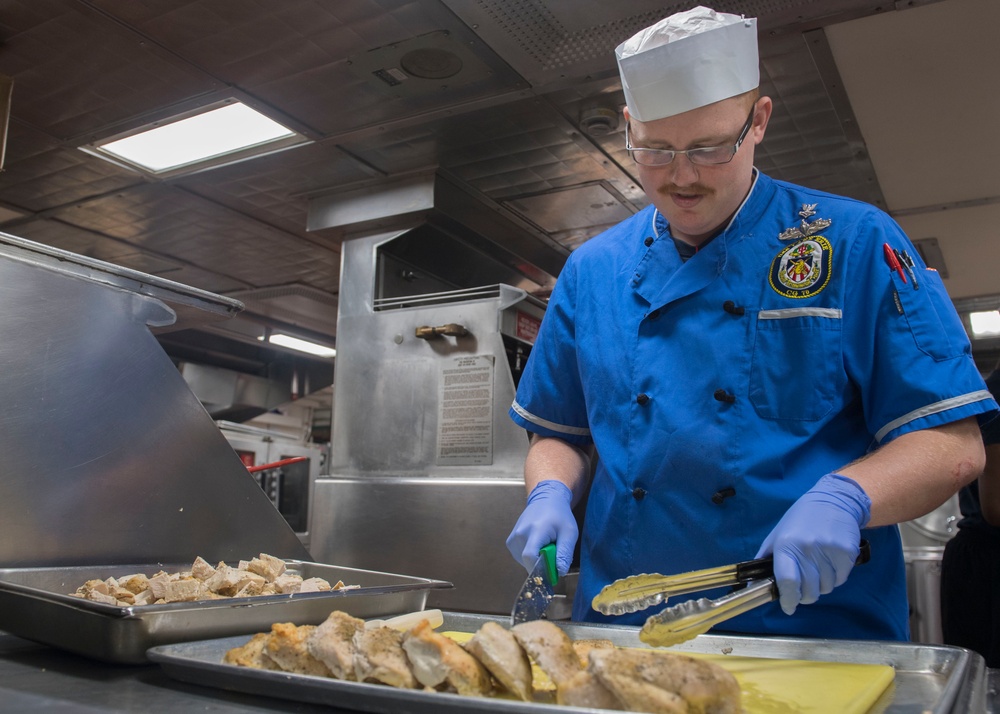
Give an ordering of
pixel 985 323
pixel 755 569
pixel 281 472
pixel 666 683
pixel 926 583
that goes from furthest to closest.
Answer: pixel 281 472
pixel 926 583
pixel 985 323
pixel 755 569
pixel 666 683

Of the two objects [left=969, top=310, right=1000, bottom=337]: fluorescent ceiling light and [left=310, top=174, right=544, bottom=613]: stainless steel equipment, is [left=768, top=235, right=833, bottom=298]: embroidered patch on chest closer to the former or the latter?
[left=310, top=174, right=544, bottom=613]: stainless steel equipment

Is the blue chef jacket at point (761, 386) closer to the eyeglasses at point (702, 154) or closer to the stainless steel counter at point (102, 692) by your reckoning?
the eyeglasses at point (702, 154)

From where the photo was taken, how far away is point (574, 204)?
11.8 feet

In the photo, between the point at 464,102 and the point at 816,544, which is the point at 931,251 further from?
the point at 816,544

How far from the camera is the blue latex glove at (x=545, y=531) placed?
1.36 metres

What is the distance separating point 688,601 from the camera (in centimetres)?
98

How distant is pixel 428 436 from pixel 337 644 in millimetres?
Result: 2060

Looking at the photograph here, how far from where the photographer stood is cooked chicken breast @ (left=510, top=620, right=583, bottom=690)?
2.70 ft

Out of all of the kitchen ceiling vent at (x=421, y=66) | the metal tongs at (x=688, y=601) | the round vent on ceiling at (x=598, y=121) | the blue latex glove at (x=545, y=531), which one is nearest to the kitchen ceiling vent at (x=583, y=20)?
the kitchen ceiling vent at (x=421, y=66)

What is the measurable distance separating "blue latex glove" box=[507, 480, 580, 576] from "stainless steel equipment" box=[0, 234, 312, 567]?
0.72 m

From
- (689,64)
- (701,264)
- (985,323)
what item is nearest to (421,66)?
(689,64)

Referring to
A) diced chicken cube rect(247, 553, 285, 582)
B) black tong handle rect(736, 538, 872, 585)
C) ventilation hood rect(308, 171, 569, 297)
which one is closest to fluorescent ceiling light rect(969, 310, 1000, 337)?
ventilation hood rect(308, 171, 569, 297)

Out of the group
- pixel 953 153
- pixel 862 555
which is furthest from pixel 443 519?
pixel 953 153

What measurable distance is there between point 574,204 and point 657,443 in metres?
2.30
